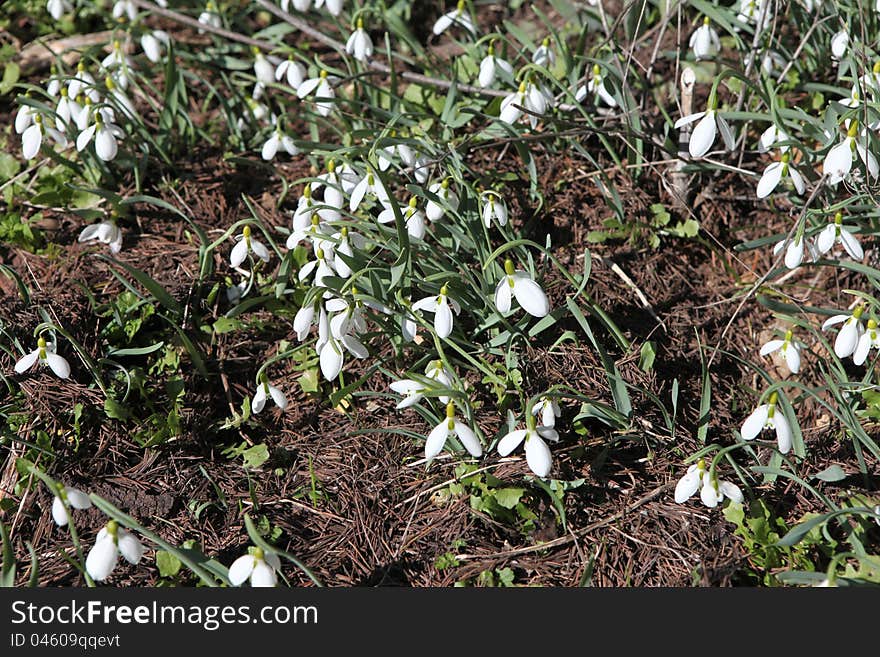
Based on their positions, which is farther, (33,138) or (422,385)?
(33,138)

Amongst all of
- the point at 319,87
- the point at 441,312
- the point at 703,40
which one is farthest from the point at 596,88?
the point at 441,312

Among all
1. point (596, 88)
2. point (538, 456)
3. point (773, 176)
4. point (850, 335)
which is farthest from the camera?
point (596, 88)

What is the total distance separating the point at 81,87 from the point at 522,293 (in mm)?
1466

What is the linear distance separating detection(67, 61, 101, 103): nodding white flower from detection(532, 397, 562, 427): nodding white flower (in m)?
1.52

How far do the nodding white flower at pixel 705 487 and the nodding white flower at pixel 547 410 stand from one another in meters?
0.30

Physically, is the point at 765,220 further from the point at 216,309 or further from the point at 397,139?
the point at 216,309

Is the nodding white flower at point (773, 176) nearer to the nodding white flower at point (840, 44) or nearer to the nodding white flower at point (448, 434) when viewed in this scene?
the nodding white flower at point (840, 44)

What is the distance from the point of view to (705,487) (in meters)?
1.80

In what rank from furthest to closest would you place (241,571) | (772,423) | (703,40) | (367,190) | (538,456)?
1. (703,40)
2. (367,190)
3. (772,423)
4. (538,456)
5. (241,571)

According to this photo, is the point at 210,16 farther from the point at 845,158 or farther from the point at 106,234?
the point at 845,158

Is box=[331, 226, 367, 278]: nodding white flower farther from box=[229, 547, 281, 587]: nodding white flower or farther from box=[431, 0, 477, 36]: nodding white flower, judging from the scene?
box=[431, 0, 477, 36]: nodding white flower

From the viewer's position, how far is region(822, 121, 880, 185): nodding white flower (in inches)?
76.2

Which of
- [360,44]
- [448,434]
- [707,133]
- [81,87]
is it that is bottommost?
[448,434]

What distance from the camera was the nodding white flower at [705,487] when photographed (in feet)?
5.90
